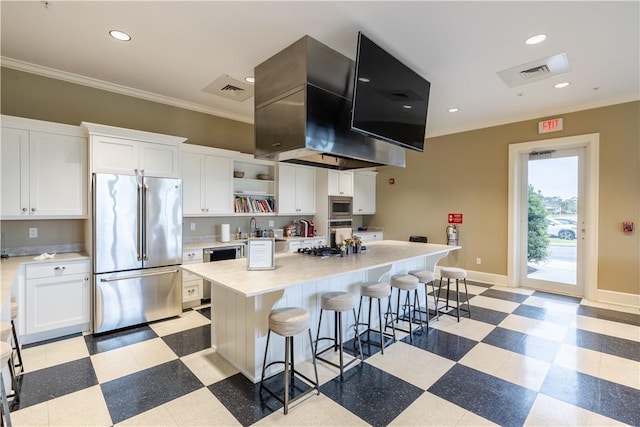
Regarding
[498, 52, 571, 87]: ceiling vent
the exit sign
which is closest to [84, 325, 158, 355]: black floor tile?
[498, 52, 571, 87]: ceiling vent

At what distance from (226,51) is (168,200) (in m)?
1.82

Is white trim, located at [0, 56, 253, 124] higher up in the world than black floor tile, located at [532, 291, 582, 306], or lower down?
higher up

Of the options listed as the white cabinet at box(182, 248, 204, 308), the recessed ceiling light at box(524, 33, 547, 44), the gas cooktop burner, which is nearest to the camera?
the recessed ceiling light at box(524, 33, 547, 44)

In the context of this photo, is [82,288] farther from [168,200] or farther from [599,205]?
[599,205]

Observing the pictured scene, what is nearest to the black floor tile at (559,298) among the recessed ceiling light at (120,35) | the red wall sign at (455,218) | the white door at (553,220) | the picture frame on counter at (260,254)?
the white door at (553,220)

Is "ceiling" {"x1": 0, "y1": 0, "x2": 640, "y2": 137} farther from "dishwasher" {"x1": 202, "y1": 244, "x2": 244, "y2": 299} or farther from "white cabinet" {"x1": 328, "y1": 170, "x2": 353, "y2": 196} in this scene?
"white cabinet" {"x1": 328, "y1": 170, "x2": 353, "y2": 196}

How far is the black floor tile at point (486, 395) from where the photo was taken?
2021 mm

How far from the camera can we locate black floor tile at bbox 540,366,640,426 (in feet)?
6.73

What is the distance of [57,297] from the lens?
3.08m

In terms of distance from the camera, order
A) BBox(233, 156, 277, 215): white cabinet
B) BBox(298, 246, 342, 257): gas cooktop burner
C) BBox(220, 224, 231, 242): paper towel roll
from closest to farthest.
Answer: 1. BBox(298, 246, 342, 257): gas cooktop burner
2. BBox(220, 224, 231, 242): paper towel roll
3. BBox(233, 156, 277, 215): white cabinet

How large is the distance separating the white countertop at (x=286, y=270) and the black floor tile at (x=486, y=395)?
3.45 feet

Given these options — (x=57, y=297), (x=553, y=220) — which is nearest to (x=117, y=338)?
(x=57, y=297)

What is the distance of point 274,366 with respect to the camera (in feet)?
8.18

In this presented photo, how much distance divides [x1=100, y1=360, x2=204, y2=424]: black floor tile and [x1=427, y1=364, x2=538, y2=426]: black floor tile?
1.88 metres
